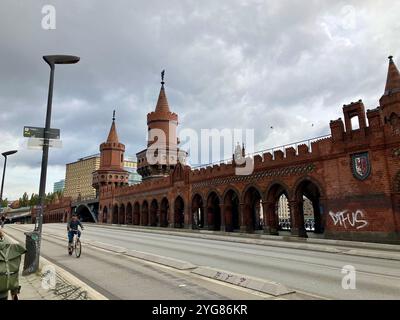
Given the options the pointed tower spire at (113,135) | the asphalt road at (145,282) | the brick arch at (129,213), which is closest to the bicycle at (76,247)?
the asphalt road at (145,282)

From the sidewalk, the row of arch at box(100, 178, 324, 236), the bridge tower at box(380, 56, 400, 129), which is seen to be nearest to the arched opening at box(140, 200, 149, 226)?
the row of arch at box(100, 178, 324, 236)

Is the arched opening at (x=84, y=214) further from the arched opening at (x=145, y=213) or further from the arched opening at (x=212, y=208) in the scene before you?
the arched opening at (x=212, y=208)

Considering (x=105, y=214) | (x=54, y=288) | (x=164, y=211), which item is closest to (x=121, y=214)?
(x=105, y=214)

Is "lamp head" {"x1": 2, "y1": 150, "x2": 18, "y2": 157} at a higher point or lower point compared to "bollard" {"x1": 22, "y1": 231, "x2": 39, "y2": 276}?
higher

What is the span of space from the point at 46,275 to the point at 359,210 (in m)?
17.1

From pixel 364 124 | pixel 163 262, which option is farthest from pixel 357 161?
pixel 163 262

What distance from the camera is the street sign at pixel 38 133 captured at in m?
9.52

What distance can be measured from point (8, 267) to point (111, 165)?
189ft

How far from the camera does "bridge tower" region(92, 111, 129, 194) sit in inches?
2367

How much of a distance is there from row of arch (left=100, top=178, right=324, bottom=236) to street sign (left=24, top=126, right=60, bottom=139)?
17.2 meters

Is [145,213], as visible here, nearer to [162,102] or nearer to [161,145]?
[161,145]

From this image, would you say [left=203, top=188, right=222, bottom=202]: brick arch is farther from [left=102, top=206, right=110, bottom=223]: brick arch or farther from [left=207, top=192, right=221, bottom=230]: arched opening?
[left=102, top=206, right=110, bottom=223]: brick arch
